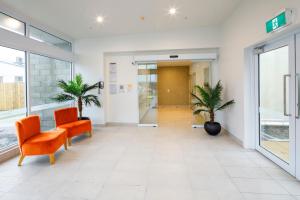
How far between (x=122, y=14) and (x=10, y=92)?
3.23 metres

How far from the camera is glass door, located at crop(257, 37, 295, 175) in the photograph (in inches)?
120

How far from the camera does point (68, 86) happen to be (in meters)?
Answer: 5.92

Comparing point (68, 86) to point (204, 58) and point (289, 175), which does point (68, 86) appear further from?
point (289, 175)

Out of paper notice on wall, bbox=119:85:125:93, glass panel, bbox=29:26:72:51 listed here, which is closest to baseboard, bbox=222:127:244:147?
paper notice on wall, bbox=119:85:125:93

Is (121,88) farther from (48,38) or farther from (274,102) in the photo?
(274,102)

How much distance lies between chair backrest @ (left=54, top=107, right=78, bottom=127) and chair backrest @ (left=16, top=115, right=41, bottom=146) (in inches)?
30.9

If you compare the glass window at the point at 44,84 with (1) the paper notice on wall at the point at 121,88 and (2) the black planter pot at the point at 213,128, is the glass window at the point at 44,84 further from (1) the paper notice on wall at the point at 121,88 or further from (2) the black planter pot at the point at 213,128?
(2) the black planter pot at the point at 213,128

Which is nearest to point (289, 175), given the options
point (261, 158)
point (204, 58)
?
point (261, 158)

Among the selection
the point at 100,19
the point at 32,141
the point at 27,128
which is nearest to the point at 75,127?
the point at 27,128

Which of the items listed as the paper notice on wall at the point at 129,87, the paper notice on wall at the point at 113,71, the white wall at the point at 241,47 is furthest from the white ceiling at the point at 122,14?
the paper notice on wall at the point at 129,87

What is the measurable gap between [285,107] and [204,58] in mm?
3695

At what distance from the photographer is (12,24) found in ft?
14.3

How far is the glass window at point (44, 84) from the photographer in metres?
5.11

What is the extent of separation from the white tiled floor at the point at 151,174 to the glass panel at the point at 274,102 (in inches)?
14.0
